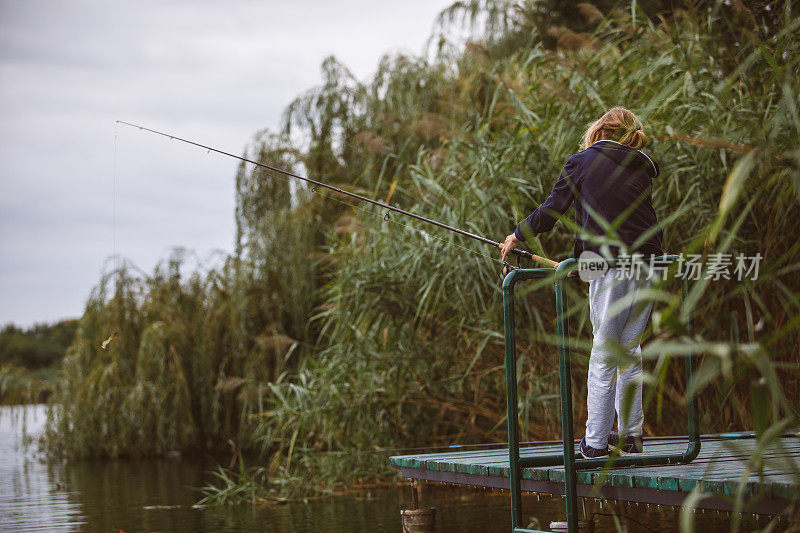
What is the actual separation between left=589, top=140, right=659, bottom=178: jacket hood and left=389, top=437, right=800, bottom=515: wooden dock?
1061mm

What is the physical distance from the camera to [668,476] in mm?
2932

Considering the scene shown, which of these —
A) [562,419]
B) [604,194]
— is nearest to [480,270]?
[604,194]

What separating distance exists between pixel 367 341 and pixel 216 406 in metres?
4.31

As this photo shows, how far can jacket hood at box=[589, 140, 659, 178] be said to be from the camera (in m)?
3.48

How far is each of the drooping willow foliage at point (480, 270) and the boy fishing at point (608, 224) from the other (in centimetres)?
18

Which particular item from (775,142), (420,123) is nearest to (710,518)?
(775,142)

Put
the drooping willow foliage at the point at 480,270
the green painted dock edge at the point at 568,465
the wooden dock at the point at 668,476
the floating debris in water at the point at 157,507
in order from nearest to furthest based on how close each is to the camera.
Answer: the wooden dock at the point at 668,476 < the green painted dock edge at the point at 568,465 < the drooping willow foliage at the point at 480,270 < the floating debris in water at the point at 157,507

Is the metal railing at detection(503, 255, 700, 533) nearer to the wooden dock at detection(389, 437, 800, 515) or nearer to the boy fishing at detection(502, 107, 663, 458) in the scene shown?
the wooden dock at detection(389, 437, 800, 515)

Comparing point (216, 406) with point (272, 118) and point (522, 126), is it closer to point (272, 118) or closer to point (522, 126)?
point (272, 118)

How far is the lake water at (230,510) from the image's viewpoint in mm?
5398

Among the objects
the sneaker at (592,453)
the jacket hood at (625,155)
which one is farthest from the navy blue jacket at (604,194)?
the sneaker at (592,453)

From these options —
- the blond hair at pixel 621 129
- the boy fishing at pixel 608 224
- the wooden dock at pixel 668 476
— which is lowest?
the wooden dock at pixel 668 476

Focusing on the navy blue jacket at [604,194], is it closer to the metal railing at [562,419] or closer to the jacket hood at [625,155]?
the jacket hood at [625,155]

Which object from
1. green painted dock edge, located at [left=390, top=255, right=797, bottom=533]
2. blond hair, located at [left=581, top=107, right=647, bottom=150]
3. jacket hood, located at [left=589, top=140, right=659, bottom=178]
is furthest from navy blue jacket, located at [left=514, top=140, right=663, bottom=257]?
green painted dock edge, located at [left=390, top=255, right=797, bottom=533]
